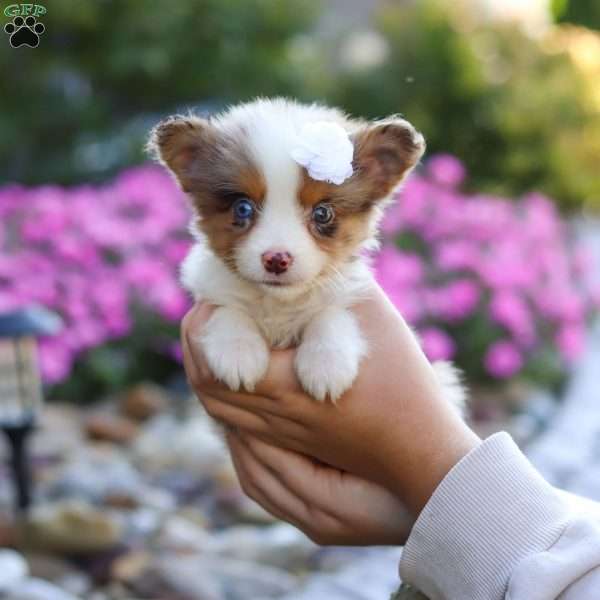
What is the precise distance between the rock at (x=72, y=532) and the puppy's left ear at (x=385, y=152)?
233 centimetres

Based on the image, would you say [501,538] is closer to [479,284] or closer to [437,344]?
[437,344]

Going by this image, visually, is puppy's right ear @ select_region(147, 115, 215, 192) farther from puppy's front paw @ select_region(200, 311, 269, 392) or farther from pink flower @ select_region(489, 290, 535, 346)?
pink flower @ select_region(489, 290, 535, 346)

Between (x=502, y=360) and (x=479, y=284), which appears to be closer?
(x=502, y=360)

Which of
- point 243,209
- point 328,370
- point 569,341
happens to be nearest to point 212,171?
point 243,209

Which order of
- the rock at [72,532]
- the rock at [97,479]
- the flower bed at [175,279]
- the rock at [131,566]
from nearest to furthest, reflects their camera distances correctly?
the rock at [131,566] < the rock at [72,532] < the rock at [97,479] < the flower bed at [175,279]

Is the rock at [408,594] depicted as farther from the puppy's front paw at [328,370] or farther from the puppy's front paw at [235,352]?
the puppy's front paw at [235,352]

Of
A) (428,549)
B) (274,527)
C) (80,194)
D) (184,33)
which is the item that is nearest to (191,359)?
(428,549)

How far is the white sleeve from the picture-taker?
6.35 ft

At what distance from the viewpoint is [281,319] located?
8.26ft

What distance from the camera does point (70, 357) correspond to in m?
5.79

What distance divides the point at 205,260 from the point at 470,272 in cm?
398

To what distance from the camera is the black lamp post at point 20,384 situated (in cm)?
431

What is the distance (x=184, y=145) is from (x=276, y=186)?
34 cm

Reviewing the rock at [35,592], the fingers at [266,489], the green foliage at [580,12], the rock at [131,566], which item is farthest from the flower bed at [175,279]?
the green foliage at [580,12]
